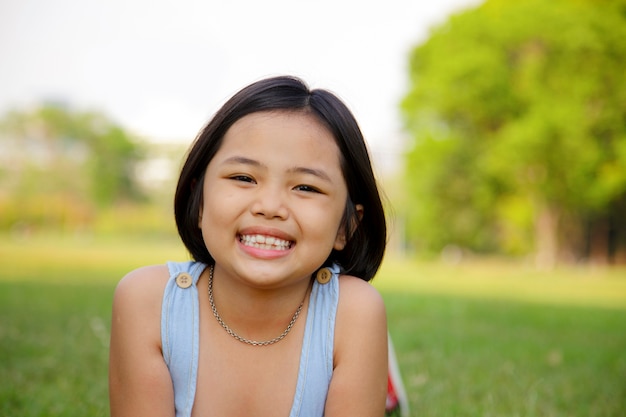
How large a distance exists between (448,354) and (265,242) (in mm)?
2918

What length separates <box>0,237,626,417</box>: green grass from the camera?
3.15 meters

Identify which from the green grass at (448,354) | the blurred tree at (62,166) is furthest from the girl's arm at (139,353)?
the blurred tree at (62,166)

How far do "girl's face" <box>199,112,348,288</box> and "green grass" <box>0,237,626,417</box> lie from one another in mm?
1329

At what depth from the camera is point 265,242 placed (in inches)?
75.9

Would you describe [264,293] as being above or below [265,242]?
below

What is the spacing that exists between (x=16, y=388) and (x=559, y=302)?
801 cm

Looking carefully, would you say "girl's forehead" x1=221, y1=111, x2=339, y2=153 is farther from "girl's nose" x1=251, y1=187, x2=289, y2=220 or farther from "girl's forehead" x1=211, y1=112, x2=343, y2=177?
"girl's nose" x1=251, y1=187, x2=289, y2=220

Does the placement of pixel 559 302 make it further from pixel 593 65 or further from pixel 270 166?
pixel 593 65

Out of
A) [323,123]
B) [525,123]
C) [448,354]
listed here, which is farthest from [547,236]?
[323,123]

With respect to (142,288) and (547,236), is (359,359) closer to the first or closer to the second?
(142,288)

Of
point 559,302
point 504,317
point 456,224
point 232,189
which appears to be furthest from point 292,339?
point 456,224

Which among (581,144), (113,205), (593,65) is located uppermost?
(593,65)

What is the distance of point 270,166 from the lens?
1.95m

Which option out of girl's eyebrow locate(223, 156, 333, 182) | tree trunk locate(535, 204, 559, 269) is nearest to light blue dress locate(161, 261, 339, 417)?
girl's eyebrow locate(223, 156, 333, 182)
